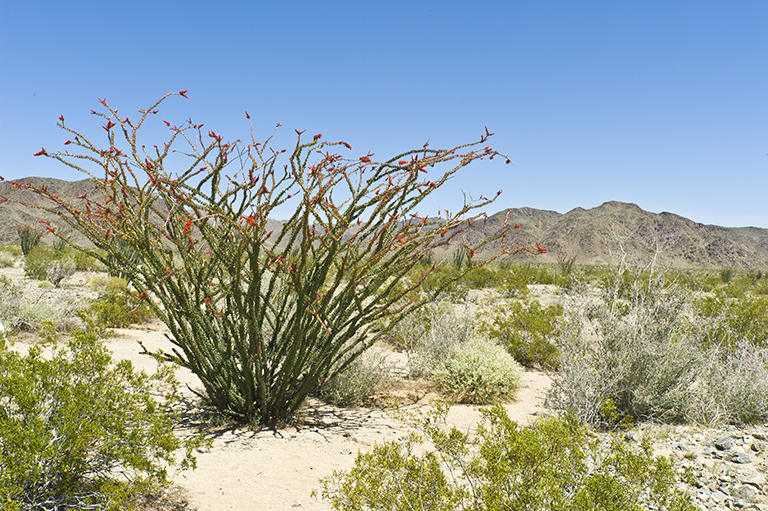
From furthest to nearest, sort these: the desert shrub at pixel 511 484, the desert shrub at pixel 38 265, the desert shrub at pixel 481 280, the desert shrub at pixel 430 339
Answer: the desert shrub at pixel 481 280 < the desert shrub at pixel 38 265 < the desert shrub at pixel 430 339 < the desert shrub at pixel 511 484

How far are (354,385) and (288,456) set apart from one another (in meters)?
1.97

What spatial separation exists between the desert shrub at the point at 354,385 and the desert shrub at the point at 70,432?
3.14 metres

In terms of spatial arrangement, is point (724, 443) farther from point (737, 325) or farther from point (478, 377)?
point (737, 325)

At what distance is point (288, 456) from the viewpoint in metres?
4.41

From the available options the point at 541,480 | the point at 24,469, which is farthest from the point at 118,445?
the point at 541,480

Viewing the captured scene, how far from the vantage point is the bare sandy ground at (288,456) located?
365cm

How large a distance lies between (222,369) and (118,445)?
1.89 m

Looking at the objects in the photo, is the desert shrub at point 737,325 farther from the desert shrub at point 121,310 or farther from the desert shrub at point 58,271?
the desert shrub at point 58,271

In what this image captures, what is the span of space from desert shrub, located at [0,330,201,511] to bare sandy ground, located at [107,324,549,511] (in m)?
0.78

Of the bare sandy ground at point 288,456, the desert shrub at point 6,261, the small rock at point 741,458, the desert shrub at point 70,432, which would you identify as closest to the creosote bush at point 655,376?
the bare sandy ground at point 288,456

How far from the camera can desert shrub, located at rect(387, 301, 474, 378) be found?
26.1 feet

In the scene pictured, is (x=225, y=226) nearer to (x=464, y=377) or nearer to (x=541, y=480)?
(x=541, y=480)

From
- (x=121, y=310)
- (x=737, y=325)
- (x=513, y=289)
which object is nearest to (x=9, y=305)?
(x=121, y=310)

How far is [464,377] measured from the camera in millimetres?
7039
